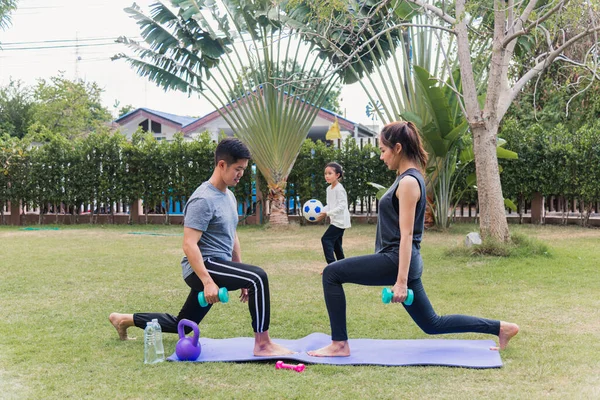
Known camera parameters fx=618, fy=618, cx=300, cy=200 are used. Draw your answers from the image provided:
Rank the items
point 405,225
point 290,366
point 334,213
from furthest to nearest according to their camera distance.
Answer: point 334,213 < point 290,366 < point 405,225

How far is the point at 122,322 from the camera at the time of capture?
5.31 m

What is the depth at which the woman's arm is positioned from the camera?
4.36 meters

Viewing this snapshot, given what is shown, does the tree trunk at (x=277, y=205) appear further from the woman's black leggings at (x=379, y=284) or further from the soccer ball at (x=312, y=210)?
the woman's black leggings at (x=379, y=284)

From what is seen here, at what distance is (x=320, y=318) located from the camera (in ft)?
20.5

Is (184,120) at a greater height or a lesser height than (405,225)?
greater

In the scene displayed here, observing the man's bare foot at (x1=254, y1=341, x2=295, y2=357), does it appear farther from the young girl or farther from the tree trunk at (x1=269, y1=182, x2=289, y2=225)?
the tree trunk at (x1=269, y1=182, x2=289, y2=225)

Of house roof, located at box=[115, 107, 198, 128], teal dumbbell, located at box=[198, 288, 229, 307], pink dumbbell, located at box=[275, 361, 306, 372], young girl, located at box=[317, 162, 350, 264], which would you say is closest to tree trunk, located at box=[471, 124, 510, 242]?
young girl, located at box=[317, 162, 350, 264]

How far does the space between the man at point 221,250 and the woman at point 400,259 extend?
1.57ft

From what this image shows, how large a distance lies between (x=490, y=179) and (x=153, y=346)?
688 cm

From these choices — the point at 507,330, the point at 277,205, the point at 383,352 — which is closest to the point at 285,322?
the point at 383,352

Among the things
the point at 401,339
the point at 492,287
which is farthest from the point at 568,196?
the point at 401,339

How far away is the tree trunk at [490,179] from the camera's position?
1003cm

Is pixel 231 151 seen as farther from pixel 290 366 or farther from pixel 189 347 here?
pixel 290 366

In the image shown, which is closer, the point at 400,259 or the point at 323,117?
the point at 400,259
